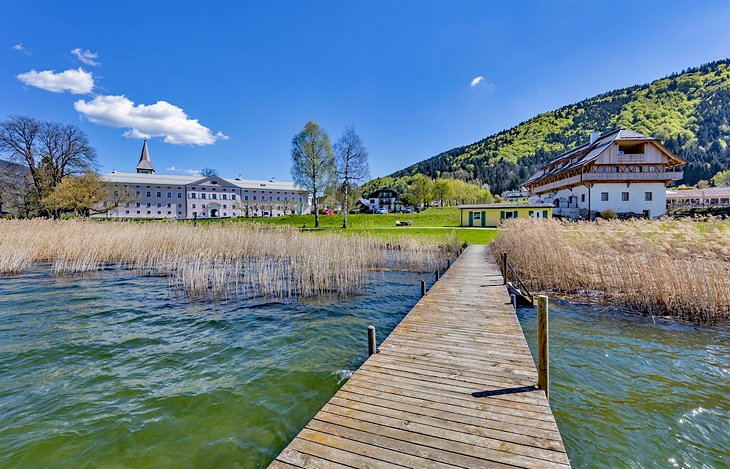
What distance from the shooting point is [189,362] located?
638cm

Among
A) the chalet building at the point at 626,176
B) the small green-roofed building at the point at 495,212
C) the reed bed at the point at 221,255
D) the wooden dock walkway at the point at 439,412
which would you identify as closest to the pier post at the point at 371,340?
the wooden dock walkway at the point at 439,412

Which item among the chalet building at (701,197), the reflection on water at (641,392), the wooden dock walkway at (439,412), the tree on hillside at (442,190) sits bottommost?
the reflection on water at (641,392)

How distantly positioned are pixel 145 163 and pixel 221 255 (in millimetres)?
89235

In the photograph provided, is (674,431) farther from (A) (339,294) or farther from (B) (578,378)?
(A) (339,294)

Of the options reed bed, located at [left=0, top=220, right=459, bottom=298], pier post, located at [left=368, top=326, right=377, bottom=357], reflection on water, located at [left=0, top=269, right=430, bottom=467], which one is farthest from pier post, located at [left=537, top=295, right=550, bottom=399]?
reed bed, located at [left=0, top=220, right=459, bottom=298]

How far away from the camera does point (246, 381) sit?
5676 mm

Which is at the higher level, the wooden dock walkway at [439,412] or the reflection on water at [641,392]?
the wooden dock walkway at [439,412]

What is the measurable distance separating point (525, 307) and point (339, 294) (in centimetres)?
626

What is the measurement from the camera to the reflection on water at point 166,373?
410 centimetres

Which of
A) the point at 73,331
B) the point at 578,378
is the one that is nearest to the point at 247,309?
the point at 73,331

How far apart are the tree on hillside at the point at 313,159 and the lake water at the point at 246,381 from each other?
110ft

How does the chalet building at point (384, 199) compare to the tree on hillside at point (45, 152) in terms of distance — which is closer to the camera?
the tree on hillside at point (45, 152)

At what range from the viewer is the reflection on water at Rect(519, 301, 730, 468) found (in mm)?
4012

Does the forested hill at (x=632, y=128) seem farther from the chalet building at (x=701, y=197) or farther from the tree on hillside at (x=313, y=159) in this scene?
the tree on hillside at (x=313, y=159)
